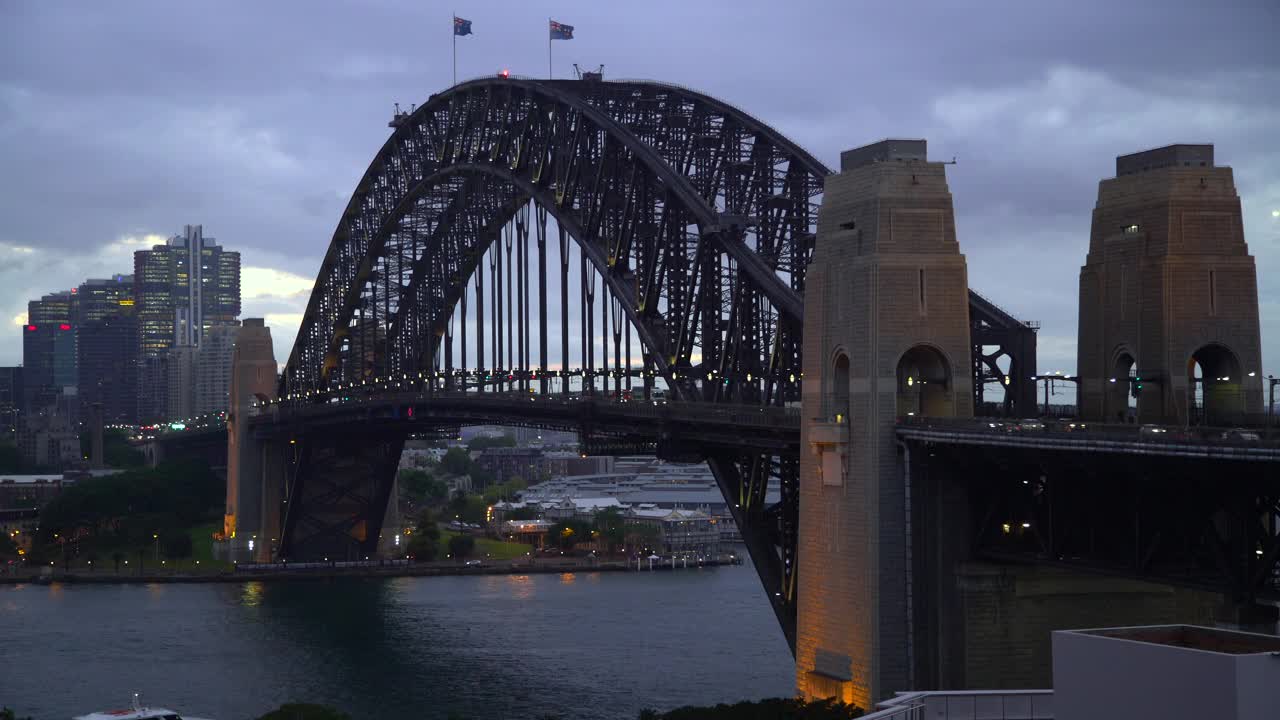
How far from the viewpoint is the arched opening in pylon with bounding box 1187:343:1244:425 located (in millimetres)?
39531

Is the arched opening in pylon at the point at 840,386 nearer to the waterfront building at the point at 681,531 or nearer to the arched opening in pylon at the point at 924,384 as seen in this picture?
the arched opening in pylon at the point at 924,384

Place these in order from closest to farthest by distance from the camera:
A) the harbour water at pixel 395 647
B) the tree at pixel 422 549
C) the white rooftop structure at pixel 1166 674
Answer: the white rooftop structure at pixel 1166 674
the harbour water at pixel 395 647
the tree at pixel 422 549

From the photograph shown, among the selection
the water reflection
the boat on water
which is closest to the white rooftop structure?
the boat on water

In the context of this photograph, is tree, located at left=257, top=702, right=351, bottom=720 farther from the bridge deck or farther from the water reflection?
the water reflection

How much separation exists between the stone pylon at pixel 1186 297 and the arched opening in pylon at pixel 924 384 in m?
4.35

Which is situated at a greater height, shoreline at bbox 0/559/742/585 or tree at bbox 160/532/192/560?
tree at bbox 160/532/192/560

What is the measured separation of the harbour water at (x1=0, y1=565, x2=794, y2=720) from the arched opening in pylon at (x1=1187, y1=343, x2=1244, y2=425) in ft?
78.5

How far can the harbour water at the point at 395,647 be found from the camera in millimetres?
62906

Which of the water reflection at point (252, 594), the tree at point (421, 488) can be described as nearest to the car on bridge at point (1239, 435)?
the water reflection at point (252, 594)

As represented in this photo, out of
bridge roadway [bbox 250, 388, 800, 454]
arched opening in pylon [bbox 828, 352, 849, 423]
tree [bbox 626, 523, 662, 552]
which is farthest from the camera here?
tree [bbox 626, 523, 662, 552]

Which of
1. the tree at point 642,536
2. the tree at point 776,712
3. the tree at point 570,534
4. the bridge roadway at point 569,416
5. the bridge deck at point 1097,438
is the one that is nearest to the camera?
the bridge deck at point 1097,438

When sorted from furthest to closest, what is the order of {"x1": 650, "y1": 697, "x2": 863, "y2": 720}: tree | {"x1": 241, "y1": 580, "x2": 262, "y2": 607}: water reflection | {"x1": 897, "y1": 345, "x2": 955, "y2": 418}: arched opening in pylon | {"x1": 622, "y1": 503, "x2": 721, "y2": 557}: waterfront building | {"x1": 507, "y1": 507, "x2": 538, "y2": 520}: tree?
1. {"x1": 507, "y1": 507, "x2": 538, "y2": 520}: tree
2. {"x1": 622, "y1": 503, "x2": 721, "y2": 557}: waterfront building
3. {"x1": 241, "y1": 580, "x2": 262, "y2": 607}: water reflection
4. {"x1": 897, "y1": 345, "x2": 955, "y2": 418}: arched opening in pylon
5. {"x1": 650, "y1": 697, "x2": 863, "y2": 720}: tree

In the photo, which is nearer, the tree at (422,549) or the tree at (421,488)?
the tree at (422,549)

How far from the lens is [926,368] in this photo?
132ft
